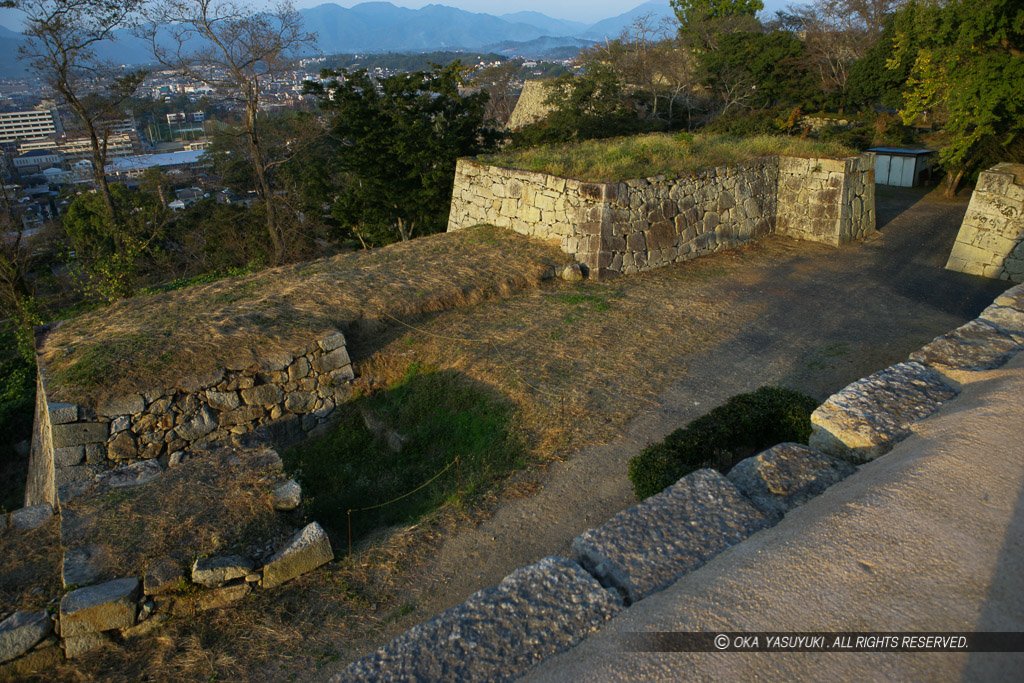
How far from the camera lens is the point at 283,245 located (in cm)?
1992

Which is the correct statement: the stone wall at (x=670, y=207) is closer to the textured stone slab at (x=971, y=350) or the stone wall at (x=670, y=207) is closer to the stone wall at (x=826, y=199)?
the stone wall at (x=826, y=199)

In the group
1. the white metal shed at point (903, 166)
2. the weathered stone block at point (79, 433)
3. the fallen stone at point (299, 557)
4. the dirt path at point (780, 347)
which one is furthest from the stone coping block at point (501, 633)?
the white metal shed at point (903, 166)

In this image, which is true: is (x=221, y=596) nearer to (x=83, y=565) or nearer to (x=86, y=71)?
(x=83, y=565)

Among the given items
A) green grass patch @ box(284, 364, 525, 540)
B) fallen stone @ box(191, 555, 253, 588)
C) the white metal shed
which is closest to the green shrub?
green grass patch @ box(284, 364, 525, 540)

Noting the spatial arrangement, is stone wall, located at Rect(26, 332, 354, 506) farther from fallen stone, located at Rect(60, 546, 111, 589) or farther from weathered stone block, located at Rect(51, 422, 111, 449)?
fallen stone, located at Rect(60, 546, 111, 589)

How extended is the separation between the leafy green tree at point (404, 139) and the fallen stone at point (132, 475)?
13.3 m

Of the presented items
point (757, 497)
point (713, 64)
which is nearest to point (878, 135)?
point (713, 64)

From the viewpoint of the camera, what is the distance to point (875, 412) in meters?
4.80

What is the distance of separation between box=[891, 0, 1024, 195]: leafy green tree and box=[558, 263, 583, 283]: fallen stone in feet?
29.4

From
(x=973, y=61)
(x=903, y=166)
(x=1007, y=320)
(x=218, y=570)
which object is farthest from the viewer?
(x=903, y=166)

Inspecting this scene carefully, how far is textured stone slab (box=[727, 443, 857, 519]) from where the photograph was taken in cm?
398

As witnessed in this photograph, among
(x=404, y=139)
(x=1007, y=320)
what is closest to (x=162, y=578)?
(x=1007, y=320)

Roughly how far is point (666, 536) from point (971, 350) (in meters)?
4.09

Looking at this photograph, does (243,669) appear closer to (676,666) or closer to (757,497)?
(676,666)
